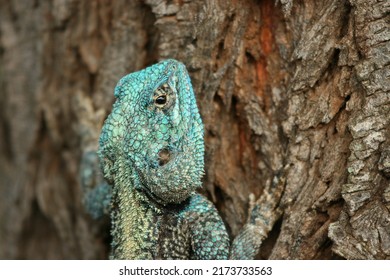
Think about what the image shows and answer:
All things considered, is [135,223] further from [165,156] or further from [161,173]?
[165,156]

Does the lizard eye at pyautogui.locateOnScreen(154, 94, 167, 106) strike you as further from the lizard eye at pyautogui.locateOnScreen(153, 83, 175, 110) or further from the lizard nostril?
the lizard nostril

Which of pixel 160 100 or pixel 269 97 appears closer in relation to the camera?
pixel 160 100

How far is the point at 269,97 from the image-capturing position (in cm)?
502

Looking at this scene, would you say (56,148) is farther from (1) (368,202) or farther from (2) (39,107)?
(1) (368,202)

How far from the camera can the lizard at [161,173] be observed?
4.79 m

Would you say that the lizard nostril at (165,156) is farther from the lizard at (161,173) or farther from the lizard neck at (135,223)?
the lizard neck at (135,223)

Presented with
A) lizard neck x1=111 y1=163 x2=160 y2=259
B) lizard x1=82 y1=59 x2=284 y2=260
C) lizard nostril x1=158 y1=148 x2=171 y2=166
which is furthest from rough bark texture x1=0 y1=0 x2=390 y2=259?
lizard neck x1=111 y1=163 x2=160 y2=259

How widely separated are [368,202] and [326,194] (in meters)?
0.33

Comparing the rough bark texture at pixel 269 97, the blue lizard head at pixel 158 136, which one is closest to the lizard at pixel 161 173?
the blue lizard head at pixel 158 136

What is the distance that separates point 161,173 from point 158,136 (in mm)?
278

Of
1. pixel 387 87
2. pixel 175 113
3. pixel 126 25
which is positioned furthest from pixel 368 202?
pixel 126 25

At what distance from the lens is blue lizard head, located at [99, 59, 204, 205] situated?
15.6 ft

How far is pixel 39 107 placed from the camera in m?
7.16

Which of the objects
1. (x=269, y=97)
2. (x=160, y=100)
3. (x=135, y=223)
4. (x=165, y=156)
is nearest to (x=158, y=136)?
(x=165, y=156)
